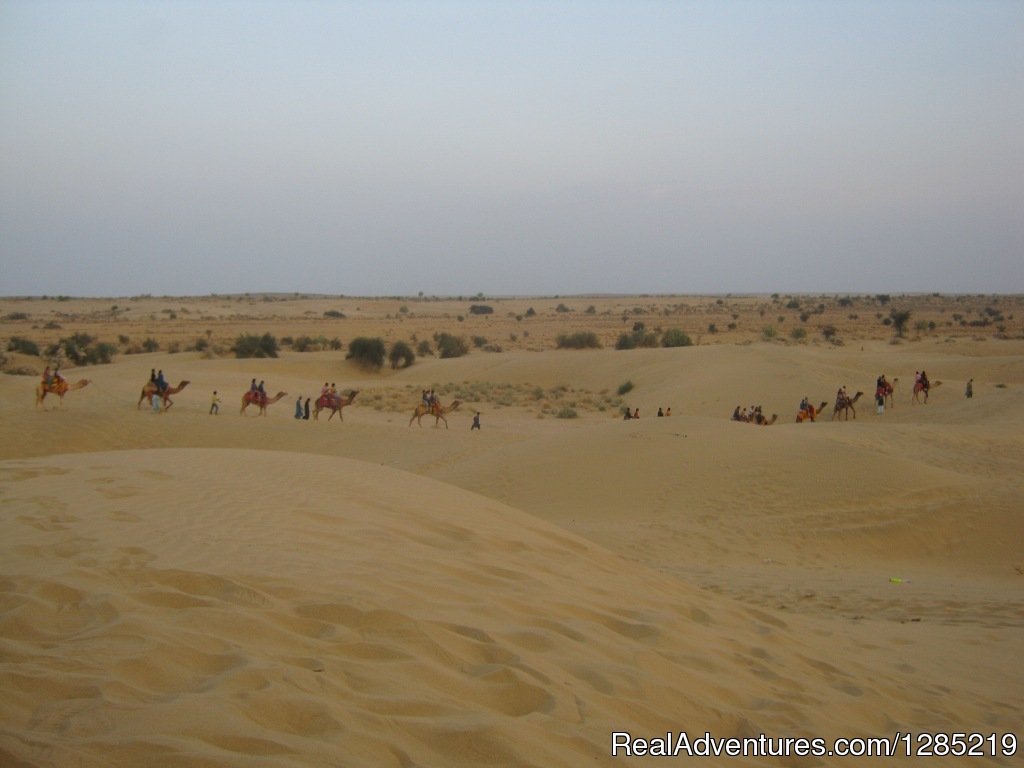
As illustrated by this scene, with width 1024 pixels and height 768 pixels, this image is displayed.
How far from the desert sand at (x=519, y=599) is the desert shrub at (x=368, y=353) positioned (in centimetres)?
2782

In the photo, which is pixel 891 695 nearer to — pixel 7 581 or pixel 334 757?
pixel 334 757

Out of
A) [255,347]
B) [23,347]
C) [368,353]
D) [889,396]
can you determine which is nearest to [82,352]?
[23,347]

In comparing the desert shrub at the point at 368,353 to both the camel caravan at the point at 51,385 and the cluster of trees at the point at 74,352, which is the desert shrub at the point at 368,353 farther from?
the camel caravan at the point at 51,385

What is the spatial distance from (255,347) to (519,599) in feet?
155

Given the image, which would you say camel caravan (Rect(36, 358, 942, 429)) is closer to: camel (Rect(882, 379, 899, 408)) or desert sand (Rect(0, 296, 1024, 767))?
camel (Rect(882, 379, 899, 408))

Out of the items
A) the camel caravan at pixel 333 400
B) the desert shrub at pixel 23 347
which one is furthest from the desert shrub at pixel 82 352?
the camel caravan at pixel 333 400

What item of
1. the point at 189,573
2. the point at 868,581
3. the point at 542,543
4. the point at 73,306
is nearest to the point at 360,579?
the point at 189,573

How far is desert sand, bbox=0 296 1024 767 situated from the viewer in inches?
146

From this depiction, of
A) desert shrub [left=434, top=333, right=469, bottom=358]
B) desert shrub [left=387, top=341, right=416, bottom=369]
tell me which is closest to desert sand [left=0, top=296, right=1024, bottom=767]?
desert shrub [left=387, top=341, right=416, bottom=369]

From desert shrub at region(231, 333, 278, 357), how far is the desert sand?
95.0 feet

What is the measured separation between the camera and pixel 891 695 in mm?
5910

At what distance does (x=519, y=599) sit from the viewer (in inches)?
238

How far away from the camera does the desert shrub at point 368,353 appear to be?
49.2 m

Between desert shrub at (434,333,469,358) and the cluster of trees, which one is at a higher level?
desert shrub at (434,333,469,358)
